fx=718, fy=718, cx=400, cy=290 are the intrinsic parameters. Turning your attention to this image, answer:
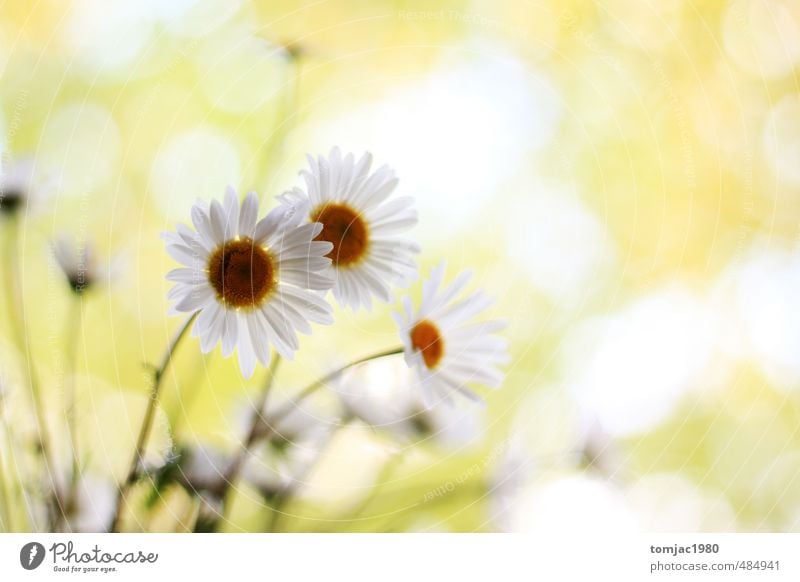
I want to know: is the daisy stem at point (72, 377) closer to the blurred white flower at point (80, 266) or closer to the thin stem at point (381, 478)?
the blurred white flower at point (80, 266)

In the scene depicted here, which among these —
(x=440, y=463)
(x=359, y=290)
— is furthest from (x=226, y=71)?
(x=440, y=463)

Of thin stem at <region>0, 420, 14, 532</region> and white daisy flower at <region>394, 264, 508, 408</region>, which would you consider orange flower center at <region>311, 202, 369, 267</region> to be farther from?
thin stem at <region>0, 420, 14, 532</region>

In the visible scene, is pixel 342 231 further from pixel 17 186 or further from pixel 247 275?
pixel 17 186

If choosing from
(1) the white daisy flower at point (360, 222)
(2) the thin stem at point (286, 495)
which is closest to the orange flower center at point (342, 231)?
(1) the white daisy flower at point (360, 222)

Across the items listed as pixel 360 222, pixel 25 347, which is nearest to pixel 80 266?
pixel 25 347

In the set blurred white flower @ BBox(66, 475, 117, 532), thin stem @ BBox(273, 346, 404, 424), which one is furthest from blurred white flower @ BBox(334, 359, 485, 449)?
blurred white flower @ BBox(66, 475, 117, 532)

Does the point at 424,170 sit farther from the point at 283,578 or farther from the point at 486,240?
the point at 283,578
